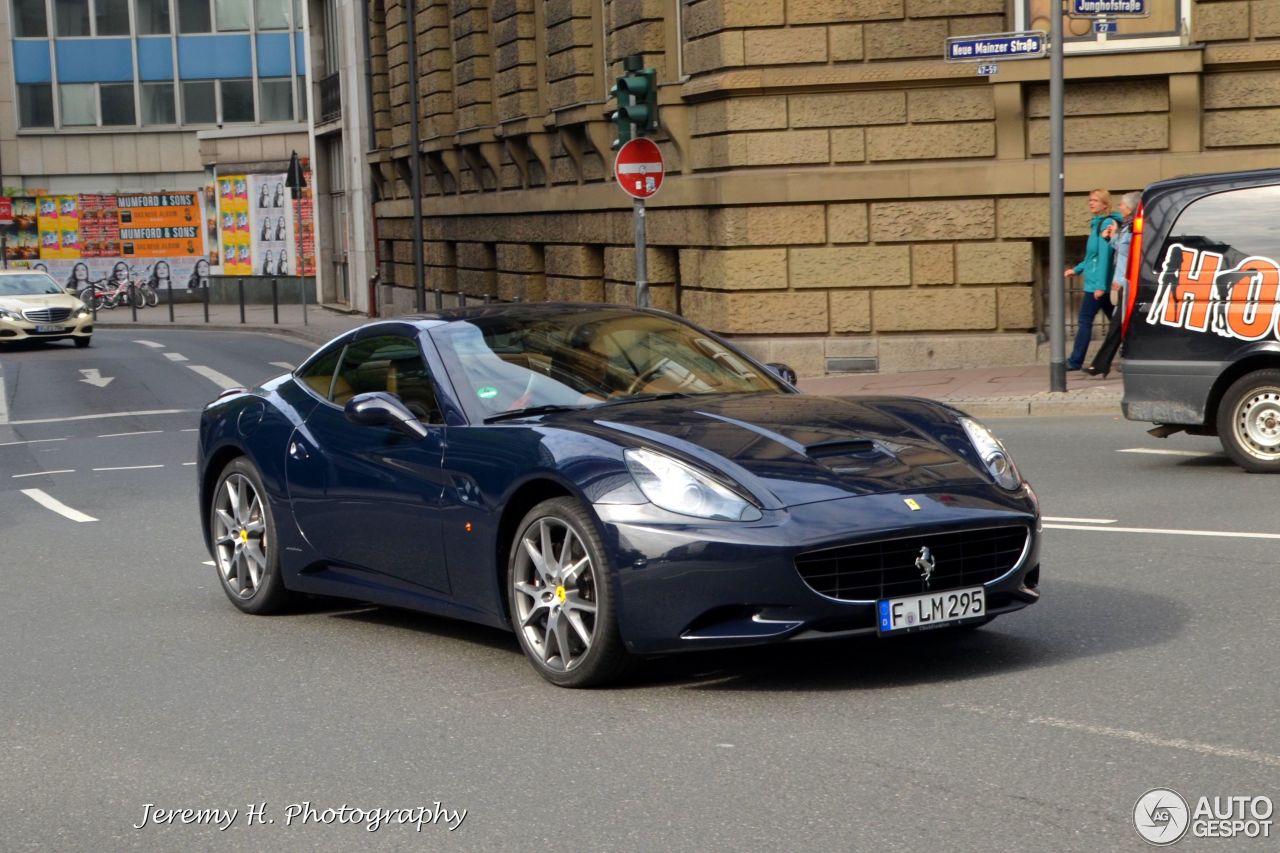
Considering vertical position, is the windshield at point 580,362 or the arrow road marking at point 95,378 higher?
the windshield at point 580,362

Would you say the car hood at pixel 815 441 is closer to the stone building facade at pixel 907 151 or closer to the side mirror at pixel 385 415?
the side mirror at pixel 385 415

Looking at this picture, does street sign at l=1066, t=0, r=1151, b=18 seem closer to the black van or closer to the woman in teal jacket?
the woman in teal jacket

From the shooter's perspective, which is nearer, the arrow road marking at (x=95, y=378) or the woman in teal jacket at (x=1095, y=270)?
the woman in teal jacket at (x=1095, y=270)

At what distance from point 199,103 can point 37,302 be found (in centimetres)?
3284

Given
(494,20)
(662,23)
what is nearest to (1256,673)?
(662,23)

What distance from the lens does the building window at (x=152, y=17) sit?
219 ft

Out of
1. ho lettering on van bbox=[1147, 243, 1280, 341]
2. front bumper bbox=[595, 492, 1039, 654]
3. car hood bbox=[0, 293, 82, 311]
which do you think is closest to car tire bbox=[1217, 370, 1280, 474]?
ho lettering on van bbox=[1147, 243, 1280, 341]

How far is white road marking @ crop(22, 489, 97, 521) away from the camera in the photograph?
12922mm

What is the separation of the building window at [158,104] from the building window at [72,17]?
2.79 meters

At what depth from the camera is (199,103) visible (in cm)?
6712

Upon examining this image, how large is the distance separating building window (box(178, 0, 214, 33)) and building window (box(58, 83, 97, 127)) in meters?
3.75

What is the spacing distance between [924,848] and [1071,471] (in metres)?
8.40

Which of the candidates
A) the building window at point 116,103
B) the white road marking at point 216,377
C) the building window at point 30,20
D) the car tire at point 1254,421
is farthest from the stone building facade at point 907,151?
the building window at point 30,20

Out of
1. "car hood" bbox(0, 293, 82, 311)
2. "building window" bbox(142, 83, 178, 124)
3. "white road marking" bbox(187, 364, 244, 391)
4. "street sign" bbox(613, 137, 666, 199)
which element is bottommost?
"white road marking" bbox(187, 364, 244, 391)
